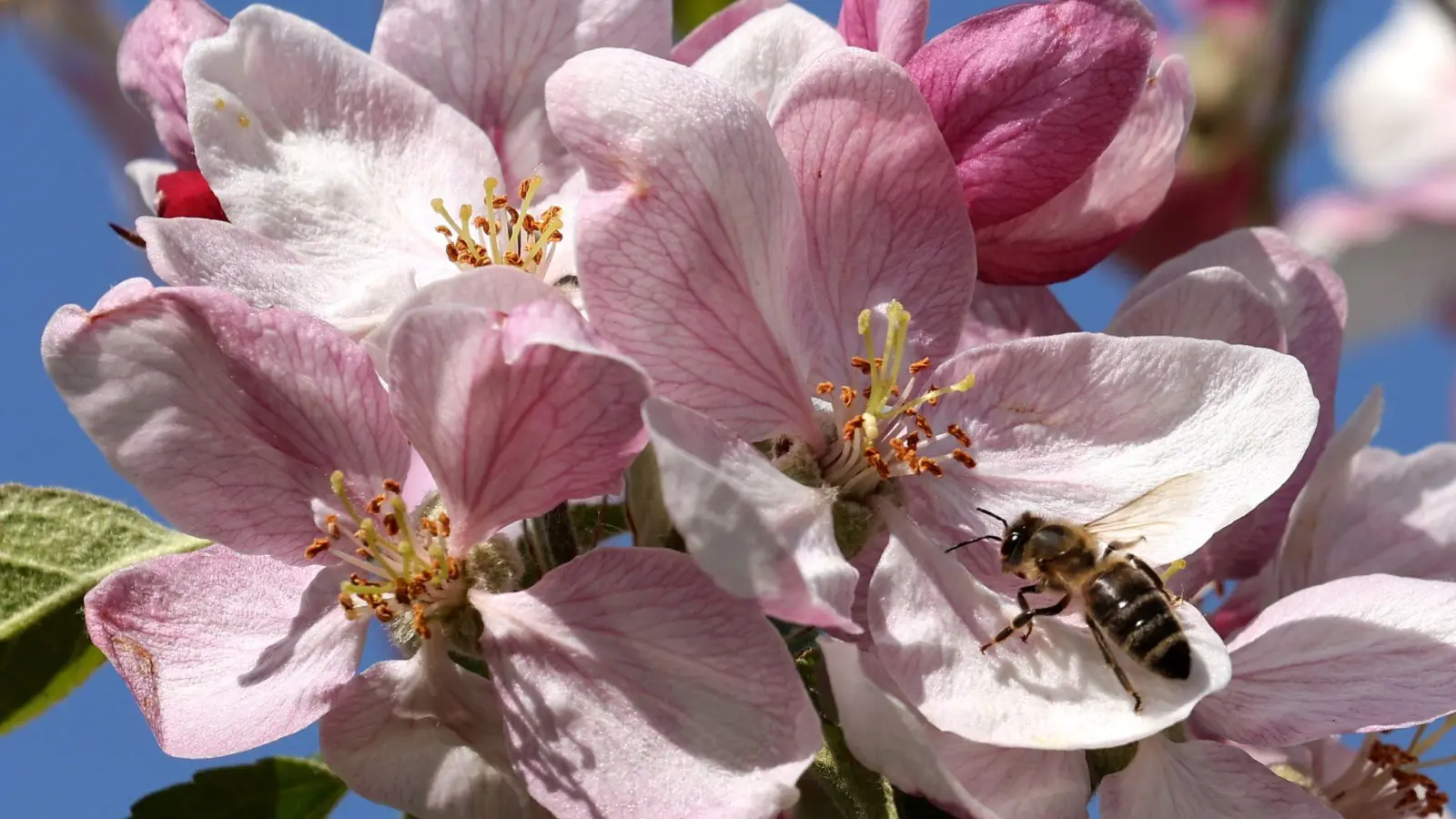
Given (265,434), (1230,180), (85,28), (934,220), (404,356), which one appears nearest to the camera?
(404,356)

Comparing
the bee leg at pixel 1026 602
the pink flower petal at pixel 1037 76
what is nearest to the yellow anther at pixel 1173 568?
the bee leg at pixel 1026 602

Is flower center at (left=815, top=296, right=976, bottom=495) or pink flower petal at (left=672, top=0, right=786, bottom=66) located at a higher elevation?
pink flower petal at (left=672, top=0, right=786, bottom=66)

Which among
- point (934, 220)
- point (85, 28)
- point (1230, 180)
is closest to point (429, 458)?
point (934, 220)

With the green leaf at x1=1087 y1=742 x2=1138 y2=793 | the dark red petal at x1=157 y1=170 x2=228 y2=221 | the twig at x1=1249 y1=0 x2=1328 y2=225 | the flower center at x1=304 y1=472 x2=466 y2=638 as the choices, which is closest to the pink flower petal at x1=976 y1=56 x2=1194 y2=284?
the green leaf at x1=1087 y1=742 x2=1138 y2=793

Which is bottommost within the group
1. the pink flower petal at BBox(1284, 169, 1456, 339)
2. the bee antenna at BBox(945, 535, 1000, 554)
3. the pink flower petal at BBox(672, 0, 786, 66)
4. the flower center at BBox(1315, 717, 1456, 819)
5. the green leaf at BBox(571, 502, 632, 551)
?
the pink flower petal at BBox(1284, 169, 1456, 339)

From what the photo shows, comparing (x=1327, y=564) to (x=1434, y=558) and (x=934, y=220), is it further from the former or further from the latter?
(x=934, y=220)

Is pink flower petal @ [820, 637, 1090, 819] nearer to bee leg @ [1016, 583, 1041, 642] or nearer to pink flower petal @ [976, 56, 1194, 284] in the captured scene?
bee leg @ [1016, 583, 1041, 642]
